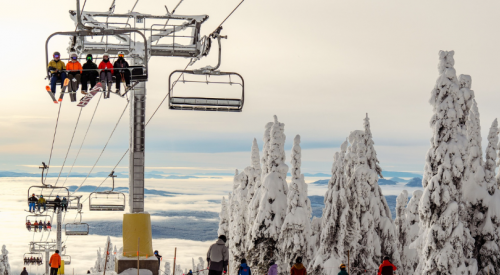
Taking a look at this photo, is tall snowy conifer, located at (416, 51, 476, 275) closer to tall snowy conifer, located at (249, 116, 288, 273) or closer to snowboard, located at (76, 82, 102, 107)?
tall snowy conifer, located at (249, 116, 288, 273)

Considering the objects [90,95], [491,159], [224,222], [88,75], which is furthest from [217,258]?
[224,222]

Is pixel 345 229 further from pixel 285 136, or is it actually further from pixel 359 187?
pixel 285 136

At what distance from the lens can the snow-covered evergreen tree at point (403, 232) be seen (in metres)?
45.7

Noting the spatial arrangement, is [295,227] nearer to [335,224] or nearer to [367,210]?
[335,224]

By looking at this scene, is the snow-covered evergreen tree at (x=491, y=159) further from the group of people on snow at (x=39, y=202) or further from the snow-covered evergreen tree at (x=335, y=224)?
the group of people on snow at (x=39, y=202)

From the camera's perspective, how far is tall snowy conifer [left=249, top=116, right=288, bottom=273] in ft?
136

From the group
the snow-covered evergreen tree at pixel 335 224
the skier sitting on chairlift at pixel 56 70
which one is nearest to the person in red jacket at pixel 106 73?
the skier sitting on chairlift at pixel 56 70

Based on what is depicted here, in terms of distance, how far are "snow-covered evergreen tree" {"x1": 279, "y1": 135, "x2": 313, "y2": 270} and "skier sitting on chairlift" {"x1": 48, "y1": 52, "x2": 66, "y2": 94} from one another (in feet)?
90.0

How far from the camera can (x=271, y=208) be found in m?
41.8

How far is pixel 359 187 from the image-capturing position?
39750 millimetres

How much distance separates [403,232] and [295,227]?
1087 centimetres

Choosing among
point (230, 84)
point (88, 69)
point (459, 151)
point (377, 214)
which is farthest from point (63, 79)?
point (377, 214)

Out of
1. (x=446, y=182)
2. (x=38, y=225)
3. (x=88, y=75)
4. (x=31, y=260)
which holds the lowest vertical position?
(x=31, y=260)

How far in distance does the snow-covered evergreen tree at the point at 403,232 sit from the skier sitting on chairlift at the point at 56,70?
3628 centimetres
